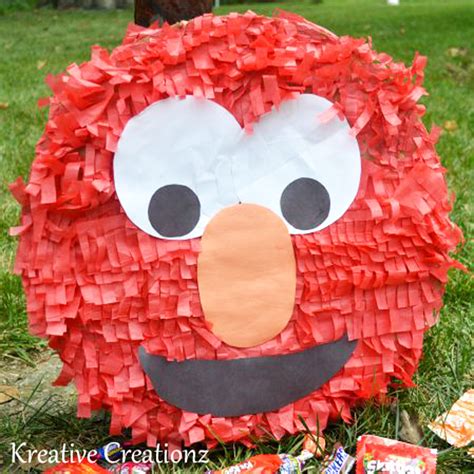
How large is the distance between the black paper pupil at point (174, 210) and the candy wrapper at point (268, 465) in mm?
388

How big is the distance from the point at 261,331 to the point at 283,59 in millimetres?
456

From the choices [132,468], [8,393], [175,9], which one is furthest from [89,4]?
[132,468]

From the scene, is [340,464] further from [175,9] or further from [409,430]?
[175,9]

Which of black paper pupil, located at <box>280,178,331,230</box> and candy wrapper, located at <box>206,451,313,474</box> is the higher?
black paper pupil, located at <box>280,178,331,230</box>

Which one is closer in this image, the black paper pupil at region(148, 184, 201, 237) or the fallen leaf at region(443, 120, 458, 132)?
the black paper pupil at region(148, 184, 201, 237)

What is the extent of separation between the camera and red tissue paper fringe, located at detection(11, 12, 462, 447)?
1445 millimetres

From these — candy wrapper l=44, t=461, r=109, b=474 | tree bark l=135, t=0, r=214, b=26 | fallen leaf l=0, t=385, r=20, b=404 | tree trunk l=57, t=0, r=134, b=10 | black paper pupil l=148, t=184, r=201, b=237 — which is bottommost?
fallen leaf l=0, t=385, r=20, b=404

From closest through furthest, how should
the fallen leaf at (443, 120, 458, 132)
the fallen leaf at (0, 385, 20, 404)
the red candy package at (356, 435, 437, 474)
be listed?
the red candy package at (356, 435, 437, 474), the fallen leaf at (0, 385, 20, 404), the fallen leaf at (443, 120, 458, 132)

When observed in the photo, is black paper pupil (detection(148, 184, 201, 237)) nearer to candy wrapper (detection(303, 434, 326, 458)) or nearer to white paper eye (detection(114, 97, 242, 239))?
white paper eye (detection(114, 97, 242, 239))

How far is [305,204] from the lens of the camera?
151cm

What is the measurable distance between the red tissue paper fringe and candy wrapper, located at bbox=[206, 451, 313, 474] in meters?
0.08

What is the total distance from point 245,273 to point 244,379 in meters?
0.18

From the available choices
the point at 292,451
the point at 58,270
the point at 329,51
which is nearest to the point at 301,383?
the point at 292,451

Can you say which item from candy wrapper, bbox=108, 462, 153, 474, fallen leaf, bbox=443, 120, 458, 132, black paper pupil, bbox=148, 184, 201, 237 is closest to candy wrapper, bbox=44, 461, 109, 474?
candy wrapper, bbox=108, 462, 153, 474
